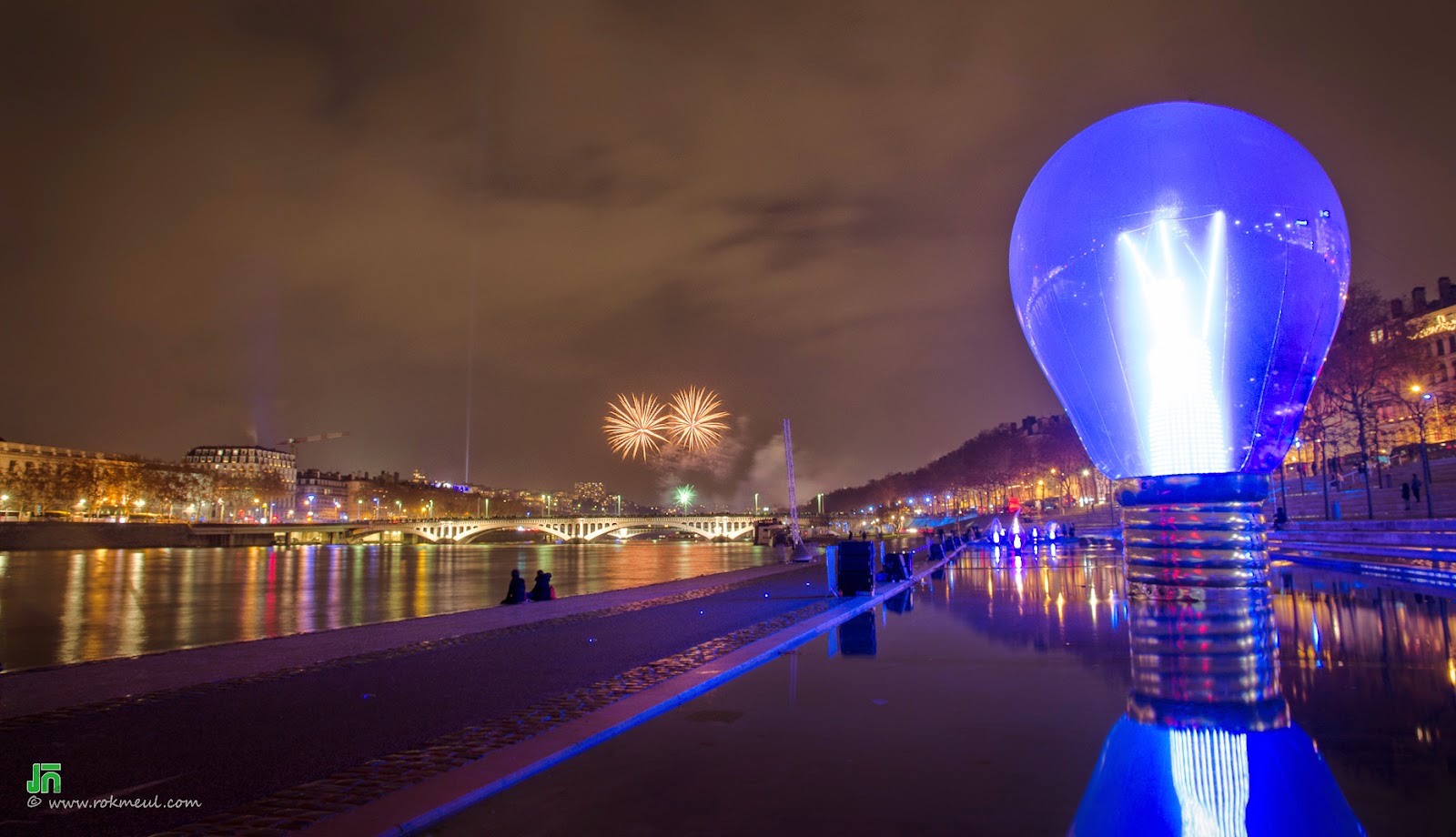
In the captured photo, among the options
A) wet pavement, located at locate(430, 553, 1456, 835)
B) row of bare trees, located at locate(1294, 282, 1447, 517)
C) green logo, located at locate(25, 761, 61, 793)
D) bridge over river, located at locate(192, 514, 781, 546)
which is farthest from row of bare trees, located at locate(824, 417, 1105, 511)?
green logo, located at locate(25, 761, 61, 793)

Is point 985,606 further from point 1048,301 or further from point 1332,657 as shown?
point 1332,657

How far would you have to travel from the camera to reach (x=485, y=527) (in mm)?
153000

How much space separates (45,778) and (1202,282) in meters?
15.0

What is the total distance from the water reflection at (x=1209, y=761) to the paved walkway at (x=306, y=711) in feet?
14.5

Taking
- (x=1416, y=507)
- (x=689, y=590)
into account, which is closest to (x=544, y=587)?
(x=689, y=590)

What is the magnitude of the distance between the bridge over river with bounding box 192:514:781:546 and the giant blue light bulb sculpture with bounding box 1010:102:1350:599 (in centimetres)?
12054

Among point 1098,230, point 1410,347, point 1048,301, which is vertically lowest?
point 1048,301

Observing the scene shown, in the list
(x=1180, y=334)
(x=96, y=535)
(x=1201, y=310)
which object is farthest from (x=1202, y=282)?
(x=96, y=535)

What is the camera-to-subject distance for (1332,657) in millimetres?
9914

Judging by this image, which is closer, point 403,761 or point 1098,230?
point 403,761

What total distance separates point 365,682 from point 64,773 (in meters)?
3.54

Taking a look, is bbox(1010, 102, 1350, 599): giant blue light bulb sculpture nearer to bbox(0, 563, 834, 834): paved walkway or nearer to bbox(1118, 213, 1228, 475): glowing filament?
bbox(1118, 213, 1228, 475): glowing filament

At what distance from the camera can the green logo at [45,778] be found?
19.3 feet

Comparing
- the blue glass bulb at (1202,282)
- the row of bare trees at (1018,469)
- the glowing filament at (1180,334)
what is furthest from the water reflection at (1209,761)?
the row of bare trees at (1018,469)
